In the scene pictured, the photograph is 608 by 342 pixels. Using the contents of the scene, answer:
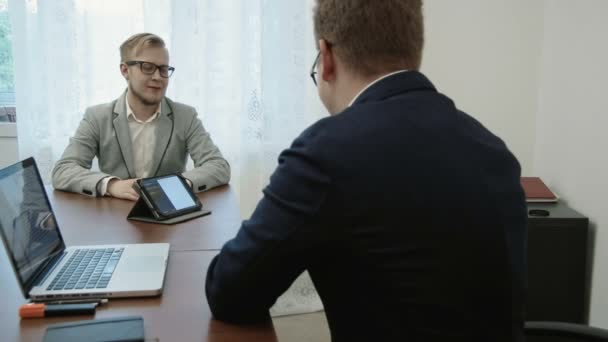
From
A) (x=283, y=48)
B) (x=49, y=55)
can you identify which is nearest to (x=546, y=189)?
(x=283, y=48)

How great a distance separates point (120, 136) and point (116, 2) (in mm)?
717

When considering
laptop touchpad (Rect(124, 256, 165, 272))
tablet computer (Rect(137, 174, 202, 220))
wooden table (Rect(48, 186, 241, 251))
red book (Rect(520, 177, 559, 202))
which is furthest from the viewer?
red book (Rect(520, 177, 559, 202))

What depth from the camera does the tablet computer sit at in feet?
5.77

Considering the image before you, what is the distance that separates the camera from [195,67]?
9.21 ft

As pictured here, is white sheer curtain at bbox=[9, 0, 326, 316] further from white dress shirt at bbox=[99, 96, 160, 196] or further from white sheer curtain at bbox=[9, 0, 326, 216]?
white dress shirt at bbox=[99, 96, 160, 196]

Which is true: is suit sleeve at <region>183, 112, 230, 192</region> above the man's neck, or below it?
below

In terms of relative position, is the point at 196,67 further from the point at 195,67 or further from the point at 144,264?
the point at 144,264

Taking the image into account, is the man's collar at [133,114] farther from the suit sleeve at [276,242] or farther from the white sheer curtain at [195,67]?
the suit sleeve at [276,242]

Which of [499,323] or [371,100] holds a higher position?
[371,100]

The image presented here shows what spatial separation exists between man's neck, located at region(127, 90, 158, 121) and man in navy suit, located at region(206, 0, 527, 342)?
1.61 metres

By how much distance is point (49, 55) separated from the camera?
2680mm

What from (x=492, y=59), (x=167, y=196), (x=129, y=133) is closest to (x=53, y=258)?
(x=167, y=196)

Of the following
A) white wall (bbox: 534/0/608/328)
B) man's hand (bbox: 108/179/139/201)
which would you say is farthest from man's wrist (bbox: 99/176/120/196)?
white wall (bbox: 534/0/608/328)

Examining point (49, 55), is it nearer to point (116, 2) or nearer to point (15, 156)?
point (116, 2)
